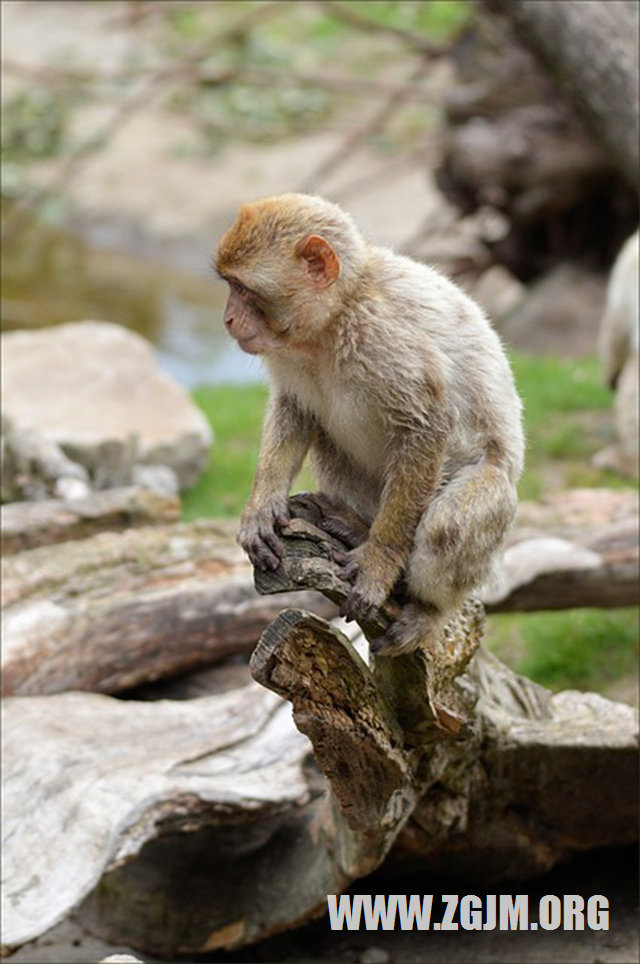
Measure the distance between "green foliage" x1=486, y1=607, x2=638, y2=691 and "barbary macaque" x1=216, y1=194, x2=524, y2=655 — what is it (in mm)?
2735

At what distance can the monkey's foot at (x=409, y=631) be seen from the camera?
12.7ft

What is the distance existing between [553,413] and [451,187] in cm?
403

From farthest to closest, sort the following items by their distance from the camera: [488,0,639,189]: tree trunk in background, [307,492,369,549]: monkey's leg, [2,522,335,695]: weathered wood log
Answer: [488,0,639,189]: tree trunk in background < [2,522,335,695]: weathered wood log < [307,492,369,549]: monkey's leg

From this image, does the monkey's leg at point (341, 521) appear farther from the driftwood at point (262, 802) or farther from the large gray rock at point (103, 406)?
the large gray rock at point (103, 406)

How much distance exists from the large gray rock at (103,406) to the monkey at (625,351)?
271 cm

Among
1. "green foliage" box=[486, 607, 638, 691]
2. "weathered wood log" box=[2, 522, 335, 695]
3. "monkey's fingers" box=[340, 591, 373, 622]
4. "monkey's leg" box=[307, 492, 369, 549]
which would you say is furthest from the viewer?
"green foliage" box=[486, 607, 638, 691]

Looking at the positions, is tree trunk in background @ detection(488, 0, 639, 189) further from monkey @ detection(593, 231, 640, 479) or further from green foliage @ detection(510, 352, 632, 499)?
green foliage @ detection(510, 352, 632, 499)

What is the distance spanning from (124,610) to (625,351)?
11.6 feet

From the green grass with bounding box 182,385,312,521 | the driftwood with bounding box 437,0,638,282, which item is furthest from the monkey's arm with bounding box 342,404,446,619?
the driftwood with bounding box 437,0,638,282

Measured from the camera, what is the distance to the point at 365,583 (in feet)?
12.5

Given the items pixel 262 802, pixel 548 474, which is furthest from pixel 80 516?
pixel 548 474

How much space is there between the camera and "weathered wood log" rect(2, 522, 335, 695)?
5941 mm

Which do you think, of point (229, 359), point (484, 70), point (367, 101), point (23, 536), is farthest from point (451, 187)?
point (23, 536)

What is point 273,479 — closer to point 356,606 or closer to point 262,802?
point 356,606
